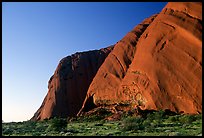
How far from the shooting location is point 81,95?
199ft

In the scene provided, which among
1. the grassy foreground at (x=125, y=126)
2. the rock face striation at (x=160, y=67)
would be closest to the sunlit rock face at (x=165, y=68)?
the rock face striation at (x=160, y=67)

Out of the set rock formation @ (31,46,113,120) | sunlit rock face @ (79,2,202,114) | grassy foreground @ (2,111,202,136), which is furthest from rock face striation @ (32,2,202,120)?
rock formation @ (31,46,113,120)

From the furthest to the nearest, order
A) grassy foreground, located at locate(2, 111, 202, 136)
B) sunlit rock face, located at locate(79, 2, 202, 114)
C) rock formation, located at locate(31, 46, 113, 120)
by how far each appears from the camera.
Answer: rock formation, located at locate(31, 46, 113, 120), sunlit rock face, located at locate(79, 2, 202, 114), grassy foreground, located at locate(2, 111, 202, 136)

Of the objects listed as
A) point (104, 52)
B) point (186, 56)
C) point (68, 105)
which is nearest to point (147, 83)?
point (186, 56)

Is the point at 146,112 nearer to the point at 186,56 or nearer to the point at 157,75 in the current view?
the point at 157,75

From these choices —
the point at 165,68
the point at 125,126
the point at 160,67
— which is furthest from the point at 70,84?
the point at 125,126

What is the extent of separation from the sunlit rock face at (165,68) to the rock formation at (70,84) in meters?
11.6

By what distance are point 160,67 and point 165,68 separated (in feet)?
2.23

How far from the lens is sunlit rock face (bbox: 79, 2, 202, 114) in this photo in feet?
122

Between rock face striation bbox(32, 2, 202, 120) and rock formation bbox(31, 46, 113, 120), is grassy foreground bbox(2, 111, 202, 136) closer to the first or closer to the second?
rock face striation bbox(32, 2, 202, 120)

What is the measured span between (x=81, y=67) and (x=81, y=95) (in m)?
5.10

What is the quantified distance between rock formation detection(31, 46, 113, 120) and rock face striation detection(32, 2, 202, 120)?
9414 mm

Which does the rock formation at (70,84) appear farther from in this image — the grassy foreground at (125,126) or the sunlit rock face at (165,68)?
the grassy foreground at (125,126)

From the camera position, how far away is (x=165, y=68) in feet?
128
